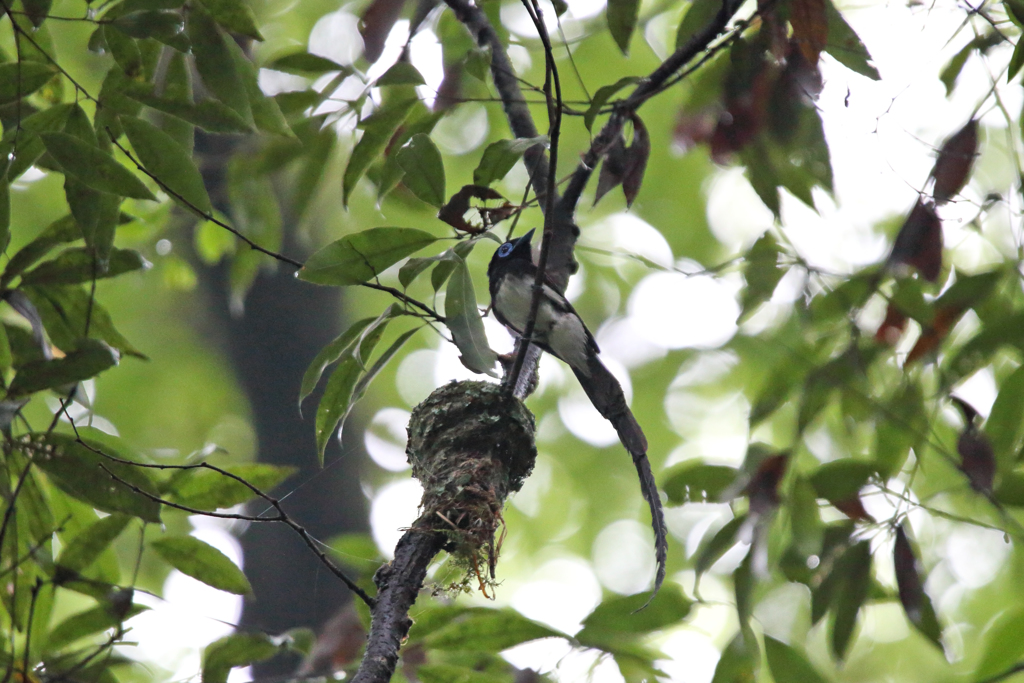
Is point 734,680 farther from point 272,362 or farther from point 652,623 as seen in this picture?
point 272,362

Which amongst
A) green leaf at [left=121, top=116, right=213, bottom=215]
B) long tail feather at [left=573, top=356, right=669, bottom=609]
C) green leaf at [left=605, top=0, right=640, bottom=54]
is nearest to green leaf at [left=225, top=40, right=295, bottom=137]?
green leaf at [left=121, top=116, right=213, bottom=215]

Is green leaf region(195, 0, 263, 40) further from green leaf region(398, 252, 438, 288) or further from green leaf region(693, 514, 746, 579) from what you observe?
green leaf region(693, 514, 746, 579)

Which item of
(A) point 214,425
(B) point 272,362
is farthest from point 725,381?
(A) point 214,425

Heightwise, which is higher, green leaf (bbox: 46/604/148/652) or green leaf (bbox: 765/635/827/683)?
green leaf (bbox: 46/604/148/652)

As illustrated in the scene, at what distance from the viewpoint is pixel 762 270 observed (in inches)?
102

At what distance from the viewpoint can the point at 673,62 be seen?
2119mm

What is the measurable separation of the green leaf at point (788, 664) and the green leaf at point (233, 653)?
54.5 inches

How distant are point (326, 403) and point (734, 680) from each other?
133cm

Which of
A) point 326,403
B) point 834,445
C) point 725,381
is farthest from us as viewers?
point 725,381

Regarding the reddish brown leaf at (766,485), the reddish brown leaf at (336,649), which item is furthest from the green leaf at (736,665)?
the reddish brown leaf at (336,649)

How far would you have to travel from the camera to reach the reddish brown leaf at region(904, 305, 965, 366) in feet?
7.11

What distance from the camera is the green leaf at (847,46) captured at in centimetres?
221

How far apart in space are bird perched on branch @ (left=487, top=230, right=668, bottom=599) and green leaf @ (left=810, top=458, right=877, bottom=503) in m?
0.45

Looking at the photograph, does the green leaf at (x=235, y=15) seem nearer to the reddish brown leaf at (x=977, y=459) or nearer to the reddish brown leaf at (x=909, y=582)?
the reddish brown leaf at (x=977, y=459)
